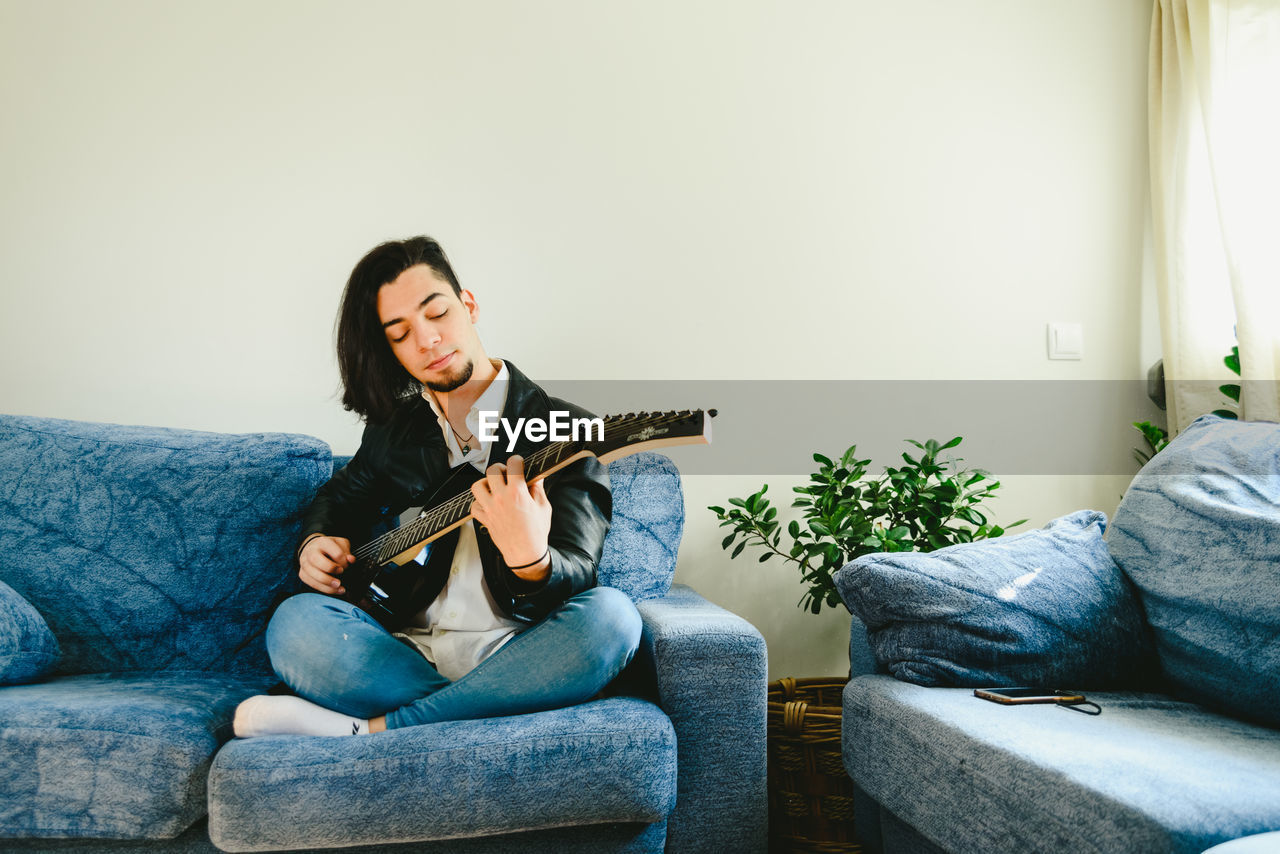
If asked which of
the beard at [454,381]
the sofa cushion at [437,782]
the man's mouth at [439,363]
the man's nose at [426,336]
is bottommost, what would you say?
the sofa cushion at [437,782]

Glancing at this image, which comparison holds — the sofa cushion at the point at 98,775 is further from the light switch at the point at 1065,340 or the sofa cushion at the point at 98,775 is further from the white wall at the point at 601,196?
the light switch at the point at 1065,340

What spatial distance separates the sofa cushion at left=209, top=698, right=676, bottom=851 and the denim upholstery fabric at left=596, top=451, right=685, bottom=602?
49 cm

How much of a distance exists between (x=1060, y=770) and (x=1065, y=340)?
163cm

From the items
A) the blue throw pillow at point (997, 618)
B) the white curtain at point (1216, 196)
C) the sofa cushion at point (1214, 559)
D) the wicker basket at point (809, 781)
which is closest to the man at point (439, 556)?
the blue throw pillow at point (997, 618)

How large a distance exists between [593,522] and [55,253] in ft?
4.77

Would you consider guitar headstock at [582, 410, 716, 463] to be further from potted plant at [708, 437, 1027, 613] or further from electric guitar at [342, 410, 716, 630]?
potted plant at [708, 437, 1027, 613]

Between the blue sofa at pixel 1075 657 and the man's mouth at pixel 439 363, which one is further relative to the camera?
the man's mouth at pixel 439 363

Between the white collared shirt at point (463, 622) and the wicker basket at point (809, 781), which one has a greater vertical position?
the white collared shirt at point (463, 622)

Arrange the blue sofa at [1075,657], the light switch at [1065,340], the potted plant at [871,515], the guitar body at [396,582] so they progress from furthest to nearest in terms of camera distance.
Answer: the light switch at [1065,340] → the potted plant at [871,515] → the guitar body at [396,582] → the blue sofa at [1075,657]

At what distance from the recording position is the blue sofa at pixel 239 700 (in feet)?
3.26

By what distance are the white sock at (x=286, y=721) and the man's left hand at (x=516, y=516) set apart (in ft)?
1.01

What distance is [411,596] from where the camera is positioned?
52.2 inches

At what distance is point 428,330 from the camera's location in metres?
1.46

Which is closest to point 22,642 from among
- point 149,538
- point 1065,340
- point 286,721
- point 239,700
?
point 149,538
